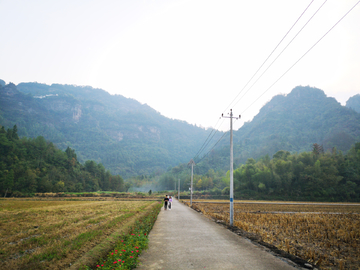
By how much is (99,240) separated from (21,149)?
106430 millimetres

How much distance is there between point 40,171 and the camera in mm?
92562

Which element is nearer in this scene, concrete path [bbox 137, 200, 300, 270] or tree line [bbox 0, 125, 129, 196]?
concrete path [bbox 137, 200, 300, 270]

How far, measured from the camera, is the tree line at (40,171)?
77125 mm

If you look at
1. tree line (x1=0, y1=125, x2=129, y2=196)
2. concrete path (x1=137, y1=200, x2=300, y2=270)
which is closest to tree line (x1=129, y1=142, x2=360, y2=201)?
tree line (x1=0, y1=125, x2=129, y2=196)

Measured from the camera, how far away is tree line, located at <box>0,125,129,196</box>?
7712cm

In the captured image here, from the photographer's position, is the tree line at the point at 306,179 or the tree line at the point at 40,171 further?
the tree line at the point at 40,171

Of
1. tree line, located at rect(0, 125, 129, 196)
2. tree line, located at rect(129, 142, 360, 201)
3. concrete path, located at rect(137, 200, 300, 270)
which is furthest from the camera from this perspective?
tree line, located at rect(0, 125, 129, 196)

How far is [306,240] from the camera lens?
11664 mm

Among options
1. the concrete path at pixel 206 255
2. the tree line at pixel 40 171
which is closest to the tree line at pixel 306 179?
the tree line at pixel 40 171

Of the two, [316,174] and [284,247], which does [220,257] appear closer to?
[284,247]

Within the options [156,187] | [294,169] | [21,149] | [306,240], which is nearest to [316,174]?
[294,169]

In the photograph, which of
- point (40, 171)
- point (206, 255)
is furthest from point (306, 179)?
point (40, 171)

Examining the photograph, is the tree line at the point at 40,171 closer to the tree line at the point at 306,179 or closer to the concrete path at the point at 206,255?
the tree line at the point at 306,179

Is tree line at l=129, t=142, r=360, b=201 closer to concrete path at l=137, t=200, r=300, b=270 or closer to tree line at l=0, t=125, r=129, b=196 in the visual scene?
tree line at l=0, t=125, r=129, b=196
